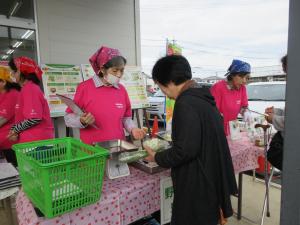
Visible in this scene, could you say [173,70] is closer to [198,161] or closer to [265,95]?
[198,161]

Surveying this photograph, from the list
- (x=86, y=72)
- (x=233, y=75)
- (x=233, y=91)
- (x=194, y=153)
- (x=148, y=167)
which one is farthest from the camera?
(x=86, y=72)

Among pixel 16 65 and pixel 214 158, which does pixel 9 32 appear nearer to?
pixel 16 65

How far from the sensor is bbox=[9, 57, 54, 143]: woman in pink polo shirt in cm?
194

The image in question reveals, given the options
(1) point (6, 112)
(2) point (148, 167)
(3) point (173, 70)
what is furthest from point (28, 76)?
(3) point (173, 70)

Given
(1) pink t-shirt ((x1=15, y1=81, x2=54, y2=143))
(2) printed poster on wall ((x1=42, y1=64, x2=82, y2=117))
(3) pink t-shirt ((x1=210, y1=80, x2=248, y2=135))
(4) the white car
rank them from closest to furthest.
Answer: (1) pink t-shirt ((x1=15, y1=81, x2=54, y2=143)) < (3) pink t-shirt ((x1=210, y1=80, x2=248, y2=135)) < (2) printed poster on wall ((x1=42, y1=64, x2=82, y2=117)) < (4) the white car

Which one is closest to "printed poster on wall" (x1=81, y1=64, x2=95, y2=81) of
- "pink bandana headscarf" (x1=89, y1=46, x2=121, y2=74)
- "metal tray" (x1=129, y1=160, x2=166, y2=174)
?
"pink bandana headscarf" (x1=89, y1=46, x2=121, y2=74)

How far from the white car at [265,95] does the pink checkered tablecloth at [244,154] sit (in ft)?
10.9

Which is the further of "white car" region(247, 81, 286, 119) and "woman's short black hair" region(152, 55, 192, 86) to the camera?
"white car" region(247, 81, 286, 119)

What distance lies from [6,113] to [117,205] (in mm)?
1803

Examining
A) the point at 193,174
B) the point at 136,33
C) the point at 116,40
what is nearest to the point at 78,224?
the point at 193,174

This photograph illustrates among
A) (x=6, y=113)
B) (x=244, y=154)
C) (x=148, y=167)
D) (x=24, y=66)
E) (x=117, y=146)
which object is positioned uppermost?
(x=24, y=66)

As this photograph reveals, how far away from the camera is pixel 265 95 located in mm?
6008

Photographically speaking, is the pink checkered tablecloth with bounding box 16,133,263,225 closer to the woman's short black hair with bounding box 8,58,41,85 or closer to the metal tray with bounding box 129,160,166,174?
the metal tray with bounding box 129,160,166,174

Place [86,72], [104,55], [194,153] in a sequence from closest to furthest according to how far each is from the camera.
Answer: [194,153] < [104,55] < [86,72]
